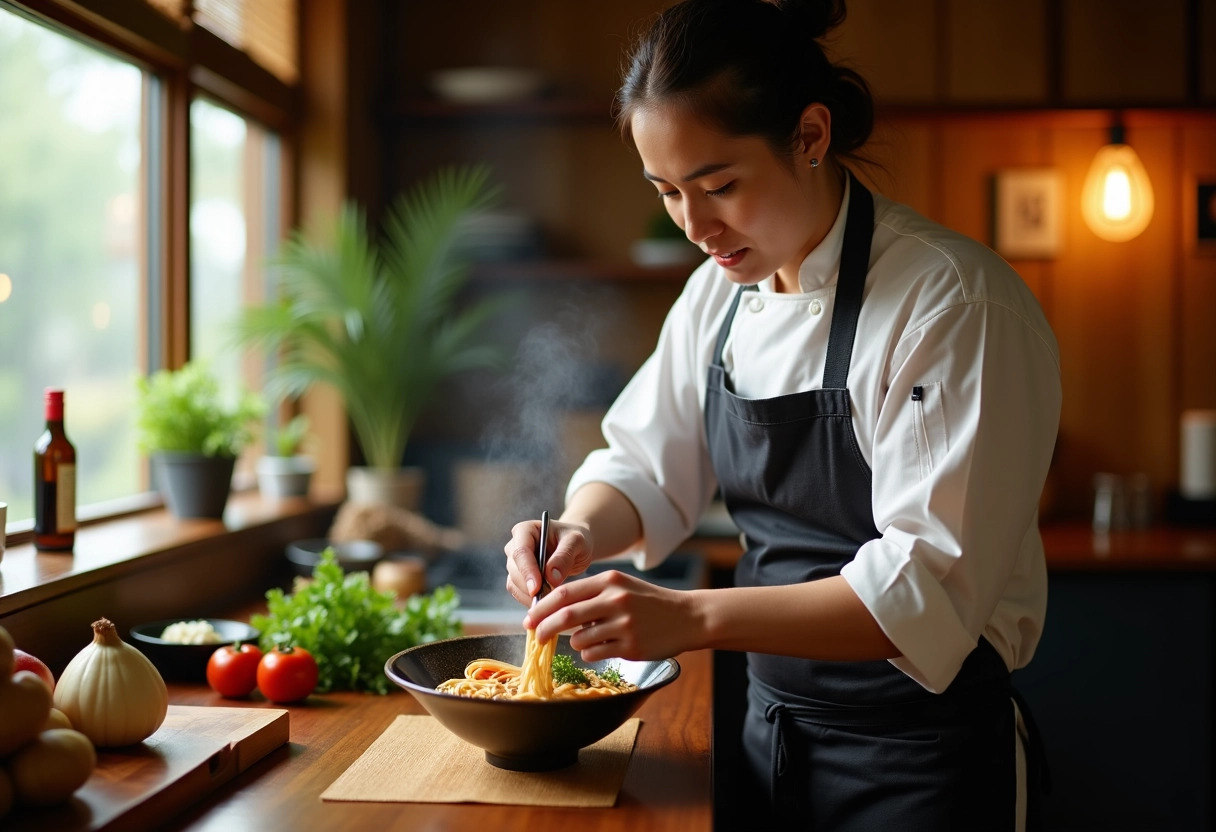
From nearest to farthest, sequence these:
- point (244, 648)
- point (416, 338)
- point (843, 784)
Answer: point (843, 784), point (244, 648), point (416, 338)

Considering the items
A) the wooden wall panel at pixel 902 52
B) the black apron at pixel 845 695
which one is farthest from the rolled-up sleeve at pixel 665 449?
the wooden wall panel at pixel 902 52

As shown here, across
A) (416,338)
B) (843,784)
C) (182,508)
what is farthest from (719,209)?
(416,338)

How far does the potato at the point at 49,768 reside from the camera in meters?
1.18

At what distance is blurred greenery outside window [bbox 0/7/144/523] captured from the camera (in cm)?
219

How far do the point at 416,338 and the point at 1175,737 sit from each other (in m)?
2.48

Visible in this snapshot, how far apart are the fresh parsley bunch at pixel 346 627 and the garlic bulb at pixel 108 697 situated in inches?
18.2

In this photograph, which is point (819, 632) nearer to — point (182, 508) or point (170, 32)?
point (182, 508)

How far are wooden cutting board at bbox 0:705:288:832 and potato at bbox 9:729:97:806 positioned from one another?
2 cm

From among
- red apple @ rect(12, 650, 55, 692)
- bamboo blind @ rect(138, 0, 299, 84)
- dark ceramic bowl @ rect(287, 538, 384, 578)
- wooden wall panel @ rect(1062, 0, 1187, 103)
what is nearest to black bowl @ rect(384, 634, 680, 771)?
red apple @ rect(12, 650, 55, 692)

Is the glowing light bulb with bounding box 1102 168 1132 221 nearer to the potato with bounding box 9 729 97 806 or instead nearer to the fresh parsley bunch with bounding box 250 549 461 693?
the fresh parsley bunch with bounding box 250 549 461 693

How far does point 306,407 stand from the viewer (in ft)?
11.8

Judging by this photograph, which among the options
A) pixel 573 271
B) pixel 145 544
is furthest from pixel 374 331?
pixel 145 544

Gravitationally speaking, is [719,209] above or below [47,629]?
above

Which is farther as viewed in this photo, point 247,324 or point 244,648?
point 247,324
